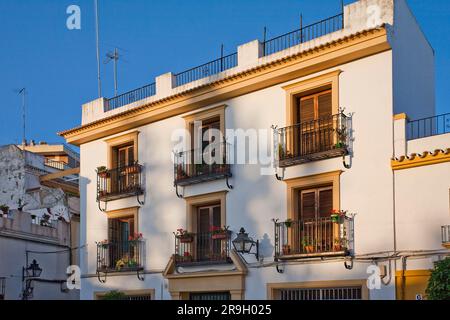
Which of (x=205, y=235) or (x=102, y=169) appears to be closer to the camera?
(x=205, y=235)

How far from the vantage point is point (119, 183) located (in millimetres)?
18047

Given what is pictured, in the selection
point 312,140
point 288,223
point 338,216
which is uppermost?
point 312,140

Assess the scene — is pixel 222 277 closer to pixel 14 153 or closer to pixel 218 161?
pixel 218 161

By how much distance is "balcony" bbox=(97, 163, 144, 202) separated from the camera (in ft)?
57.3

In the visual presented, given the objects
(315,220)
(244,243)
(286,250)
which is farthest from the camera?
(244,243)

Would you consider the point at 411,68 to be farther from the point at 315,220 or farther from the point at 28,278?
the point at 28,278

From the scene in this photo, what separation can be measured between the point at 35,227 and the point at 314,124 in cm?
1332

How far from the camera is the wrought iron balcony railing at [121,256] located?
17.1m

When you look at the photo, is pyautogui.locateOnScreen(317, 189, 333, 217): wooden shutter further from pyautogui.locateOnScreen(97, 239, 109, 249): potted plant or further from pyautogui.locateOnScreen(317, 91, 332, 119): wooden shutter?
pyautogui.locateOnScreen(97, 239, 109, 249): potted plant

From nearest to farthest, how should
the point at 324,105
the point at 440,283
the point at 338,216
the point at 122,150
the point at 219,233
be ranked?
the point at 440,283 < the point at 338,216 < the point at 324,105 < the point at 219,233 < the point at 122,150

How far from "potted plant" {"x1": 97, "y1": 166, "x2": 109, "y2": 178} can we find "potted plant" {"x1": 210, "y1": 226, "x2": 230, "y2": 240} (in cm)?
436

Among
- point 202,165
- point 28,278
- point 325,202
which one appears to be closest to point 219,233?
point 202,165

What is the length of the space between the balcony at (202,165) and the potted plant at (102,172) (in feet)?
8.78

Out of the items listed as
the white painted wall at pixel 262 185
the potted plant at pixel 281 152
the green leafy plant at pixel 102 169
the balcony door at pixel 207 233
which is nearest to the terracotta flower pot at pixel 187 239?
the balcony door at pixel 207 233
